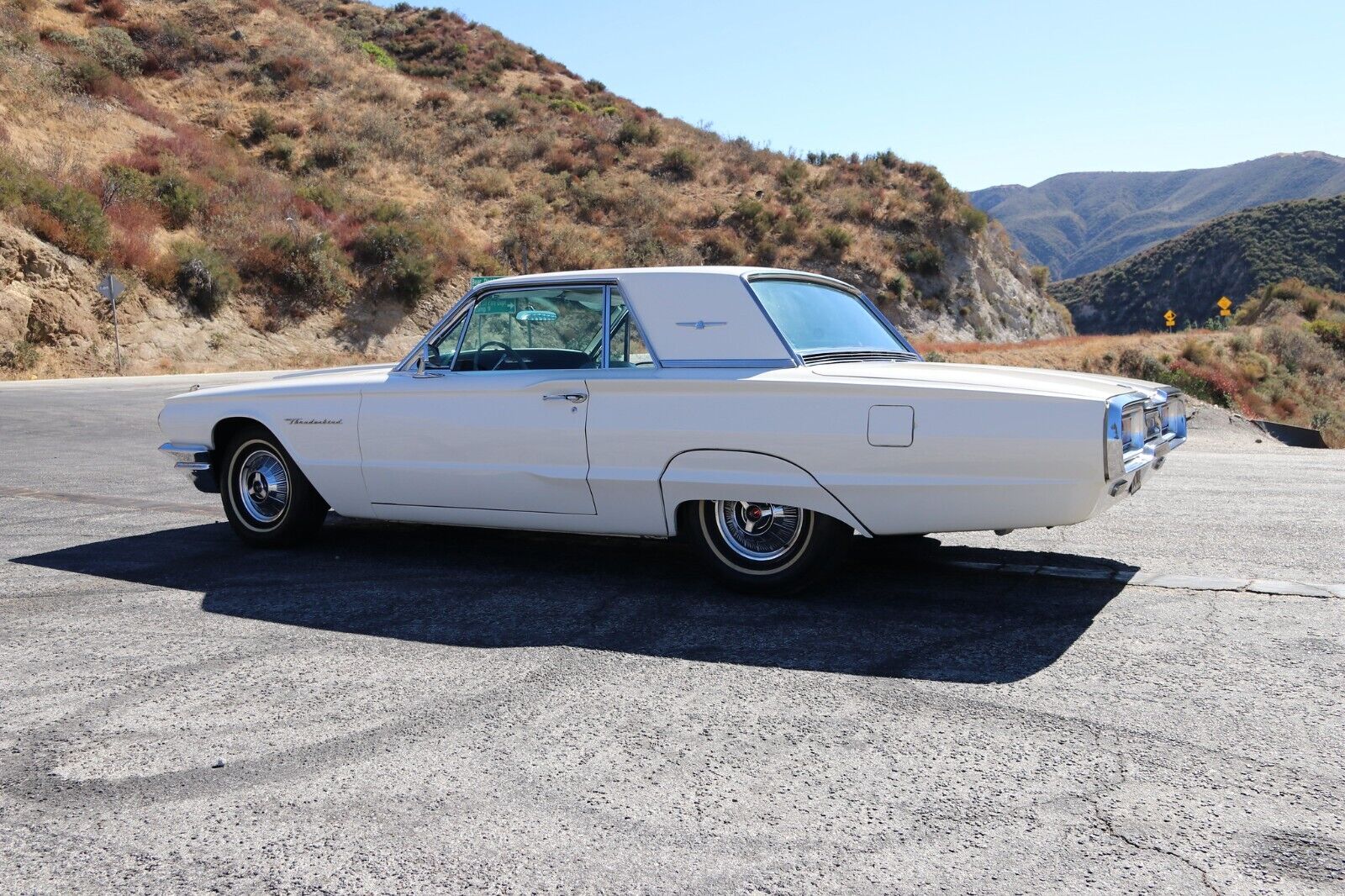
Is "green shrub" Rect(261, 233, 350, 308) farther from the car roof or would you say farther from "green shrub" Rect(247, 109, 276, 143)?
the car roof

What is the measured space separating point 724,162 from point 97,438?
1657 inches

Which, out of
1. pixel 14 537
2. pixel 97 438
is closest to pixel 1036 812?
pixel 14 537

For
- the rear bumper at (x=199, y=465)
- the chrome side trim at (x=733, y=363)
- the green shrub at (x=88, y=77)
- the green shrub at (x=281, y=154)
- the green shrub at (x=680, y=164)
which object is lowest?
the rear bumper at (x=199, y=465)

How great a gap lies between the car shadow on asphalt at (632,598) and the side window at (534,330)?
1128 millimetres

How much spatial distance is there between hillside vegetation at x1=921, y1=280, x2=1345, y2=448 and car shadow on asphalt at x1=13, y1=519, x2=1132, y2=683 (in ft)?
63.8

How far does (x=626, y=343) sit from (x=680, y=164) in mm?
46772

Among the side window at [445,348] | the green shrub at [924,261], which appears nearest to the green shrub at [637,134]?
the green shrub at [924,261]

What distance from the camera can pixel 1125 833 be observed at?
2.88 metres

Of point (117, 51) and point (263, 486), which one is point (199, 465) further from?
point (117, 51)

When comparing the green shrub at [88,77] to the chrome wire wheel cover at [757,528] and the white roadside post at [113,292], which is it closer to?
the white roadside post at [113,292]

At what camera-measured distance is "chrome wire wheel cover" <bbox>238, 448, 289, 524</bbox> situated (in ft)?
21.6

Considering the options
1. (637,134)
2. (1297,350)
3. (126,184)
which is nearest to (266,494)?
(126,184)

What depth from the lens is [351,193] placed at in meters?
40.8

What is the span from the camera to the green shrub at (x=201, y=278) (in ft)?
105
